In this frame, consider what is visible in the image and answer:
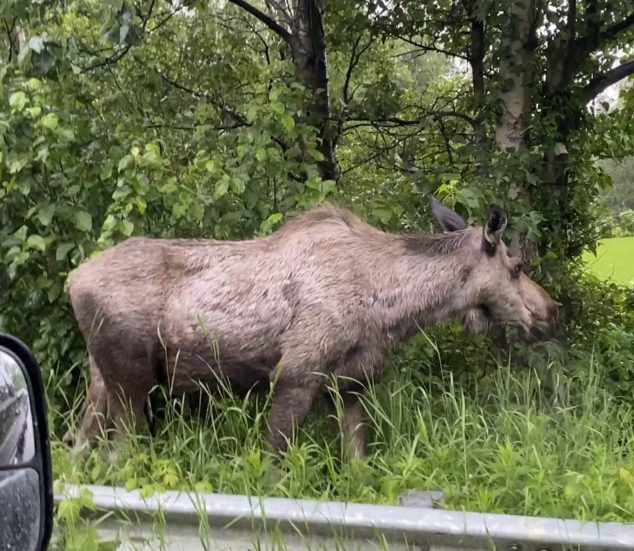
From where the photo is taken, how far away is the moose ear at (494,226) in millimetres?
4426

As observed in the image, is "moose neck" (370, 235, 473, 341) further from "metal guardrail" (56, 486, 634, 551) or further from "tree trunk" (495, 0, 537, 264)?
"tree trunk" (495, 0, 537, 264)

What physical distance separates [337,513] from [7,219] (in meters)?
3.41

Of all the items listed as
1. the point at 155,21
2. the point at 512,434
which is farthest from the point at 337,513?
the point at 155,21

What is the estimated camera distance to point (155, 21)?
28.4 ft

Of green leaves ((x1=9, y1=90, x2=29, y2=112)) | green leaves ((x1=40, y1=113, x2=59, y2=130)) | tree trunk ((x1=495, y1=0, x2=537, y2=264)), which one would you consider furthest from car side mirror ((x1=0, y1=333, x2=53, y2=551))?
tree trunk ((x1=495, y1=0, x2=537, y2=264))

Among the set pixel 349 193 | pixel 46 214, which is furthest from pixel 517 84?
pixel 46 214

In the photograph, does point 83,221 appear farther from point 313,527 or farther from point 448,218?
point 313,527

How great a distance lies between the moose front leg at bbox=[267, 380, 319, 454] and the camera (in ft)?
13.6

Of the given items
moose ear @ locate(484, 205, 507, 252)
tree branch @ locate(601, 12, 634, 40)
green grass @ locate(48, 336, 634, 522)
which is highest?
tree branch @ locate(601, 12, 634, 40)

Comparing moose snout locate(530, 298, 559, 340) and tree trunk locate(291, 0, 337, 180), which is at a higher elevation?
tree trunk locate(291, 0, 337, 180)

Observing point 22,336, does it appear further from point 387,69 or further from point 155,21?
point 387,69

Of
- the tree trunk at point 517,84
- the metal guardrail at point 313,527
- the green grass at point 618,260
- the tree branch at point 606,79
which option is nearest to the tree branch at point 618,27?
the tree branch at point 606,79

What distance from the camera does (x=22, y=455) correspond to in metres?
2.15

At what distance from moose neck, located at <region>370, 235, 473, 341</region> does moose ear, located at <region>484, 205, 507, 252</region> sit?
0.17m
